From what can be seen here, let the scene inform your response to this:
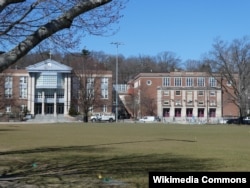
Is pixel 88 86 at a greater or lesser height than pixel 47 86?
lesser

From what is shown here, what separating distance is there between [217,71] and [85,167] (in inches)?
3421

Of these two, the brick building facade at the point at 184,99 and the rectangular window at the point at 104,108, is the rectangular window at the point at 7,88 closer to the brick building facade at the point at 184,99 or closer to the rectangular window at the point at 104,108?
the rectangular window at the point at 104,108

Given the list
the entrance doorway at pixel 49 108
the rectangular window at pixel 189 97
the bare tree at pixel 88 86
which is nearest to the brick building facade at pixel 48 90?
the entrance doorway at pixel 49 108

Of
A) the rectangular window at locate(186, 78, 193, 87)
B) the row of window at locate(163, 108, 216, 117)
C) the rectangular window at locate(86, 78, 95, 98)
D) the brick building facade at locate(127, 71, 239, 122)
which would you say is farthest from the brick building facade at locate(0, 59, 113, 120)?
the rectangular window at locate(186, 78, 193, 87)

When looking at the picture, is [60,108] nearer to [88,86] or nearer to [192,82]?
[88,86]

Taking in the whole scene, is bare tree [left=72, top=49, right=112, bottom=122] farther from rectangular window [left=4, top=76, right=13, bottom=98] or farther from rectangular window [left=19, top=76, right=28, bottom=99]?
rectangular window [left=4, top=76, right=13, bottom=98]

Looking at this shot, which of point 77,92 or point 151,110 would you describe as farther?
point 151,110

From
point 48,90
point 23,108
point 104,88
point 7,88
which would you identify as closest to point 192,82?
point 104,88

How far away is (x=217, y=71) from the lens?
329ft

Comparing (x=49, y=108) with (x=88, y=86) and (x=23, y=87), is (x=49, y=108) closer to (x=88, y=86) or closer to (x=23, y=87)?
(x=23, y=87)

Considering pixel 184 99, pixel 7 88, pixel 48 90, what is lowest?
pixel 184 99

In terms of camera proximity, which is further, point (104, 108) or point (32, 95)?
point (104, 108)

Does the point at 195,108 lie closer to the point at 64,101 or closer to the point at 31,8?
the point at 64,101

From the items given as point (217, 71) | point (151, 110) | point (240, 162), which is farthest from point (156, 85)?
point (240, 162)
